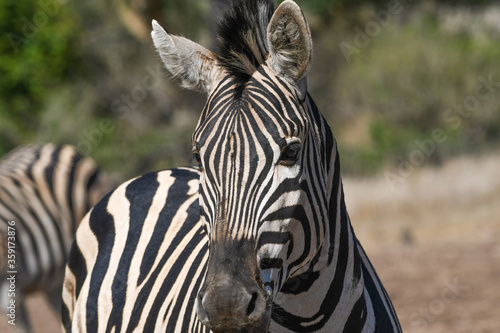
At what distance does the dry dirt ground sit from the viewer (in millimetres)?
9211

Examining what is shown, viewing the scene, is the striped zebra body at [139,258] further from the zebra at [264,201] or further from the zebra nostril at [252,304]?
the zebra nostril at [252,304]

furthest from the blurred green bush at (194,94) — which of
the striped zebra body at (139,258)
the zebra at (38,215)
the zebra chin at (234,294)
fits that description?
the zebra chin at (234,294)

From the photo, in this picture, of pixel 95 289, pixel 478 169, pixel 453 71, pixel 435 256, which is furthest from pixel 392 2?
pixel 95 289

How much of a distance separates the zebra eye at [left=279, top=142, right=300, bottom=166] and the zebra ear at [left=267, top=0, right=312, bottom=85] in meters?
0.28

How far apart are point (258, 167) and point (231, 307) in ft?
1.51

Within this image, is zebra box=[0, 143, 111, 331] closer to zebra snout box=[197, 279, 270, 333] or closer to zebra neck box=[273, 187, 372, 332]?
zebra neck box=[273, 187, 372, 332]

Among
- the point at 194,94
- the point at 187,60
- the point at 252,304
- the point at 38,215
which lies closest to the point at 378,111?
the point at 194,94

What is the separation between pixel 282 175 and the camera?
228 cm

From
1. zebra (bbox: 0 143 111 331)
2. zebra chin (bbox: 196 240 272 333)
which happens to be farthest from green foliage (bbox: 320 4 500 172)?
zebra chin (bbox: 196 240 272 333)

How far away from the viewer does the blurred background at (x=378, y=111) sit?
33.1ft

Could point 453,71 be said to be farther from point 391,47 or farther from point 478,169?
point 478,169

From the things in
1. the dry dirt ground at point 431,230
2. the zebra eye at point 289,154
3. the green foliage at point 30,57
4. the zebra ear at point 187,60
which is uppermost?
the green foliage at point 30,57

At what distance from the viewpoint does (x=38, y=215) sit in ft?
24.0

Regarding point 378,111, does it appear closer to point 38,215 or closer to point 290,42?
point 38,215
